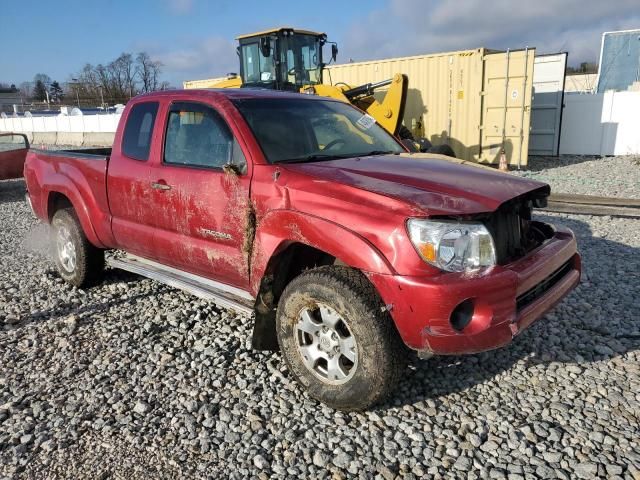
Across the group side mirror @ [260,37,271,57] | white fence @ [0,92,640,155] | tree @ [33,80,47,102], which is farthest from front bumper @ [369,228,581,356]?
tree @ [33,80,47,102]

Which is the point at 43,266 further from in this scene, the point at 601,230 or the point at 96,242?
the point at 601,230

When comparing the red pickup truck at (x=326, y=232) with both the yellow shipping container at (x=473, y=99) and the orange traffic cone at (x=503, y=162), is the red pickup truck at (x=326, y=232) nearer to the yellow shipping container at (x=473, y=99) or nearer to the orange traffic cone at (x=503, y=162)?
the orange traffic cone at (x=503, y=162)

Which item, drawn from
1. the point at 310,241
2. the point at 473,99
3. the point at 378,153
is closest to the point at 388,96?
the point at 473,99

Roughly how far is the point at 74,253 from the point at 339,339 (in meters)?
3.47

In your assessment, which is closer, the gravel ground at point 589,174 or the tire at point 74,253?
the tire at point 74,253

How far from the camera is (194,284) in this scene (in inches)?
159

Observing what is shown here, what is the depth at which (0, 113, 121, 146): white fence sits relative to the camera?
25234mm

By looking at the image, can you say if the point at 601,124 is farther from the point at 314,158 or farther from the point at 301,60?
the point at 314,158

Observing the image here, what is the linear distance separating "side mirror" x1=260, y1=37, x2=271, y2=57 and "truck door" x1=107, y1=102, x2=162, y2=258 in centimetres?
840

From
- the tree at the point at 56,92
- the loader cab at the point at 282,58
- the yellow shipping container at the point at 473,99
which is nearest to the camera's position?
the loader cab at the point at 282,58

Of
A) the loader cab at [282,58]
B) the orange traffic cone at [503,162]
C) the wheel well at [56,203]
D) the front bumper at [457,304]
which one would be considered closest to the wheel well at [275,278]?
the front bumper at [457,304]

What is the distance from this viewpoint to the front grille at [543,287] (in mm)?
2937

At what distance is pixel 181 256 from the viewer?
404 cm

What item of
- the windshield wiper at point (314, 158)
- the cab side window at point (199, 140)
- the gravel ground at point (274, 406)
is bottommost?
the gravel ground at point (274, 406)
